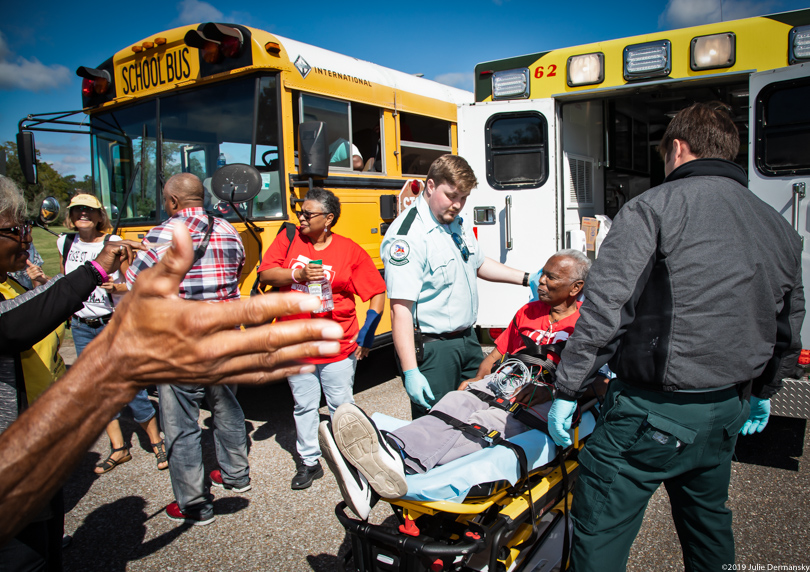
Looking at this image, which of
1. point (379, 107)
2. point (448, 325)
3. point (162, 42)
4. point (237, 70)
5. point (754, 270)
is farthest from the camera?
point (379, 107)

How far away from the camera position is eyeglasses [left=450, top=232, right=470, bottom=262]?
2.89 meters

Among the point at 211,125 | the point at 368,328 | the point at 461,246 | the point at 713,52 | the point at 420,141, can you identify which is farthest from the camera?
the point at 420,141

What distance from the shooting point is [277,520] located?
10.5 feet

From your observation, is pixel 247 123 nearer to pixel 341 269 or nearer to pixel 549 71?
pixel 341 269

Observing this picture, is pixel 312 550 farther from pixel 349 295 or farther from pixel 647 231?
pixel 647 231

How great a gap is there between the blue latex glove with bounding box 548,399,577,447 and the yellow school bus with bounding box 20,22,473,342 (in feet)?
9.66

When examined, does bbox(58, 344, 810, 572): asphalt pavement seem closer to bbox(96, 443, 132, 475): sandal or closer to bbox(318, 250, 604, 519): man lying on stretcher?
bbox(96, 443, 132, 475): sandal

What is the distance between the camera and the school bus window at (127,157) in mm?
4867

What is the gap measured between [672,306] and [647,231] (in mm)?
277

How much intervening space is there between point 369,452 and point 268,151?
3.20 m

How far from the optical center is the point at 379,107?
5.32 m

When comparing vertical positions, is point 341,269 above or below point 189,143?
below

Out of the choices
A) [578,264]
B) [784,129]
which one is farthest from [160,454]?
[784,129]

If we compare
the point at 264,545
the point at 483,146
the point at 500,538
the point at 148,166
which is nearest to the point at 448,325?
the point at 500,538
